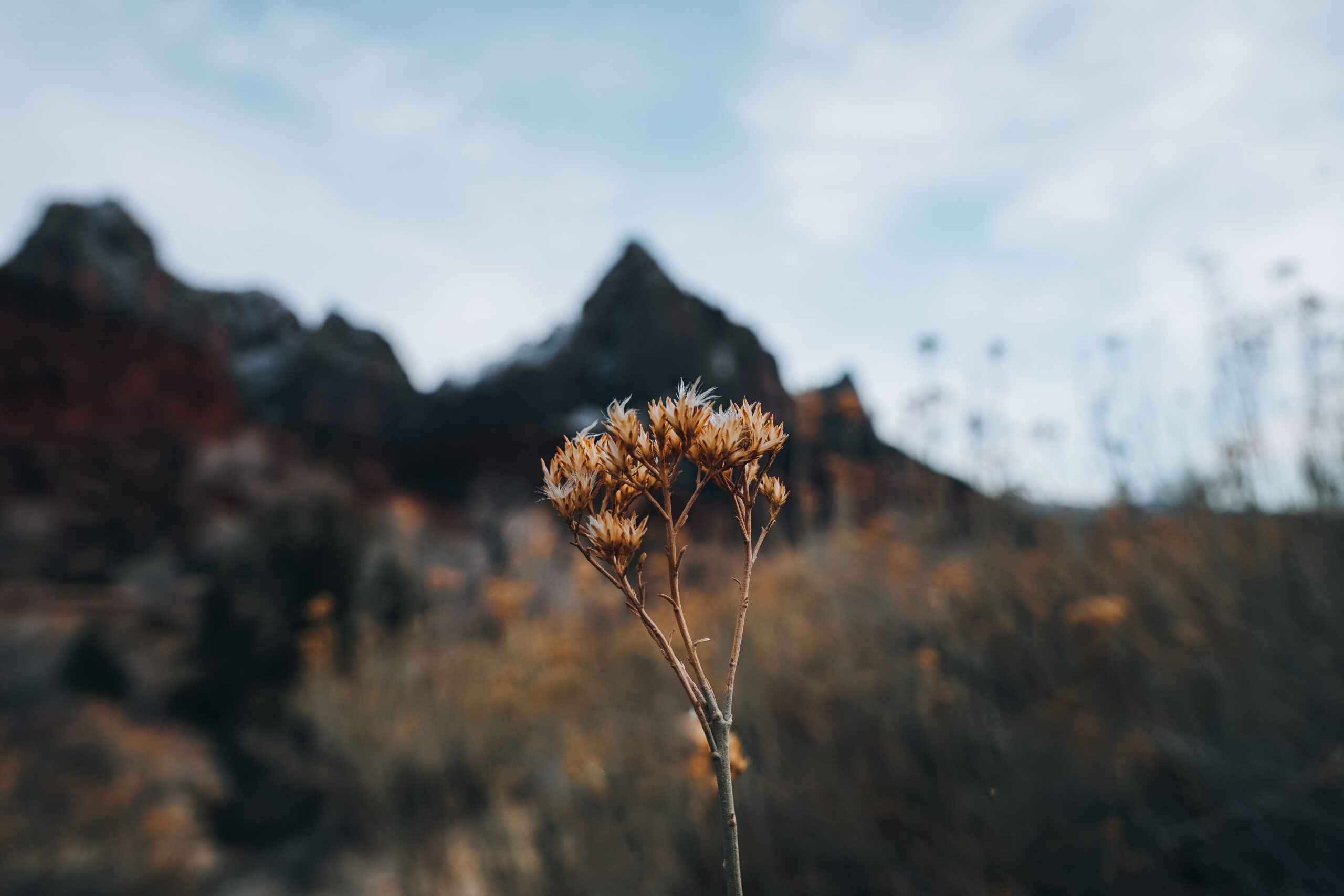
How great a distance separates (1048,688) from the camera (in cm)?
257

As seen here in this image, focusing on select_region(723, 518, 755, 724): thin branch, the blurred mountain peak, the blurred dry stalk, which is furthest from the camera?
the blurred mountain peak

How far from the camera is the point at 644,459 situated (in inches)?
19.2

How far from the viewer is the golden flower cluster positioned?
0.48m

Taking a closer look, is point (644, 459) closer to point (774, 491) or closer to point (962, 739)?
point (774, 491)

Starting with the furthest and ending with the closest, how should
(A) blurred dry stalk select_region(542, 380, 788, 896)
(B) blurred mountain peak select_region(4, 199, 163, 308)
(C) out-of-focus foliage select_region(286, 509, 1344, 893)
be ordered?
(B) blurred mountain peak select_region(4, 199, 163, 308) < (C) out-of-focus foliage select_region(286, 509, 1344, 893) < (A) blurred dry stalk select_region(542, 380, 788, 896)

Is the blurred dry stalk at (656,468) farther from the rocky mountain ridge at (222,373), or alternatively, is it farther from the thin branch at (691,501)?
the rocky mountain ridge at (222,373)

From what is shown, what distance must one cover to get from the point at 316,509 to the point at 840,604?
20.6 ft

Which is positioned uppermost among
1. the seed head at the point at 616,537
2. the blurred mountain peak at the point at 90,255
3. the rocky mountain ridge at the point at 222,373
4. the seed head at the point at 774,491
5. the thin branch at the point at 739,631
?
the blurred mountain peak at the point at 90,255

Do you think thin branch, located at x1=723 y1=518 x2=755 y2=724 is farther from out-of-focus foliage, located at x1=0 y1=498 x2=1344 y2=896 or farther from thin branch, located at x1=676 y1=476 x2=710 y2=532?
out-of-focus foliage, located at x1=0 y1=498 x2=1344 y2=896

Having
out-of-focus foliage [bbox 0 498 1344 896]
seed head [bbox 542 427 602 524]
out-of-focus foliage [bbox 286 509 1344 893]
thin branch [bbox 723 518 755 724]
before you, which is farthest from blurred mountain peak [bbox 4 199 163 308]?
thin branch [bbox 723 518 755 724]

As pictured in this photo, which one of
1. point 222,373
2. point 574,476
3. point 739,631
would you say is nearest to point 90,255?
point 222,373

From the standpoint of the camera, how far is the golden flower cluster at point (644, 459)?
484mm

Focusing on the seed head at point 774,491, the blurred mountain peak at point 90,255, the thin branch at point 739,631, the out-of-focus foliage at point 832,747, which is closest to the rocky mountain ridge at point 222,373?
the blurred mountain peak at point 90,255

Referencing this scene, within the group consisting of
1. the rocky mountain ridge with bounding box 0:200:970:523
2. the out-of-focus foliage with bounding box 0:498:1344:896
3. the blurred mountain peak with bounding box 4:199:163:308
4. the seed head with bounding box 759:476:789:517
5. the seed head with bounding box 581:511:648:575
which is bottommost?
the out-of-focus foliage with bounding box 0:498:1344:896
